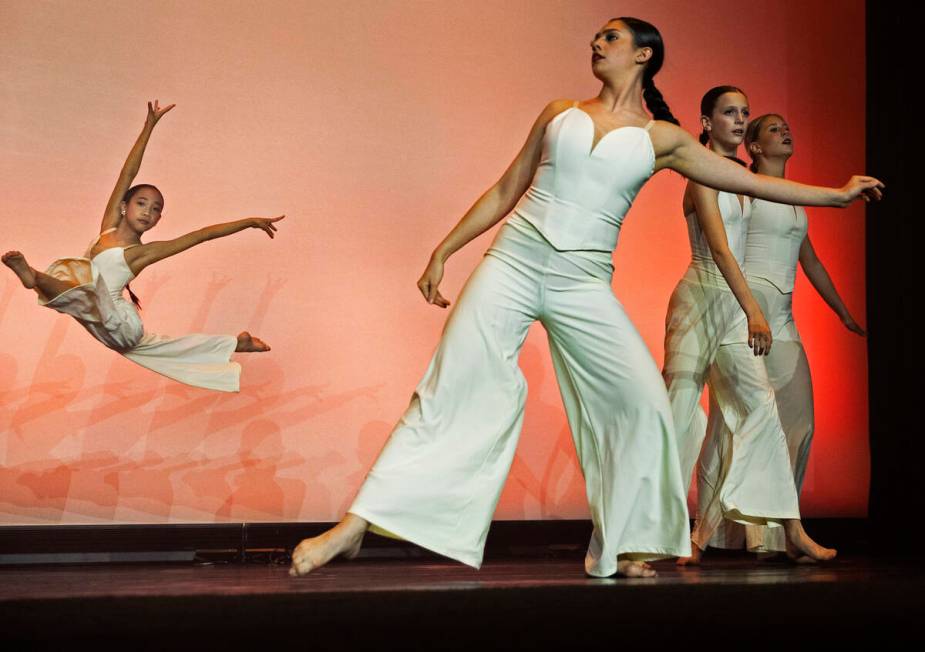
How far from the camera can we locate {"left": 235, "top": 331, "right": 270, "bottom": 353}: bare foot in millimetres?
4617

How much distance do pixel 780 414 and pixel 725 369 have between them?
1.86ft

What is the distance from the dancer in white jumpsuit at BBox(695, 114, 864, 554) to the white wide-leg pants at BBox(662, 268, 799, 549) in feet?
0.62

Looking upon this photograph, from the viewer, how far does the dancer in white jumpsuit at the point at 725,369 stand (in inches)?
154

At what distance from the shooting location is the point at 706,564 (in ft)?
13.1

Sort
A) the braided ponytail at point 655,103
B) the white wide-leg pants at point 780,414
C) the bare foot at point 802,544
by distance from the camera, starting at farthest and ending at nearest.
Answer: the white wide-leg pants at point 780,414 < the bare foot at point 802,544 < the braided ponytail at point 655,103

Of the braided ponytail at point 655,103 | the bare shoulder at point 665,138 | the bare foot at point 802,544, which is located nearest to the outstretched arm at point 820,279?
the bare foot at point 802,544

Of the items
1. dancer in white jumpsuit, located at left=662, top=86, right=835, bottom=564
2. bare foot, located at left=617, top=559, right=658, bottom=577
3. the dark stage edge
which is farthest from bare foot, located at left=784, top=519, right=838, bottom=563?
the dark stage edge

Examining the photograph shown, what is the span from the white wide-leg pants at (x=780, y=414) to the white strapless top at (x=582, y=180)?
1.53m

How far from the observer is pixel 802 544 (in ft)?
12.7

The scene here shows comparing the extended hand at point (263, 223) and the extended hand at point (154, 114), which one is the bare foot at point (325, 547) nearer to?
the extended hand at point (263, 223)

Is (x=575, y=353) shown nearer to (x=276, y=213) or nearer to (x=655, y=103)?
(x=655, y=103)

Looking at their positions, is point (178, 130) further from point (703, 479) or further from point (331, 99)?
point (703, 479)

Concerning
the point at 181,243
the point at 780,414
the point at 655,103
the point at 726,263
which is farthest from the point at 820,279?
the point at 181,243

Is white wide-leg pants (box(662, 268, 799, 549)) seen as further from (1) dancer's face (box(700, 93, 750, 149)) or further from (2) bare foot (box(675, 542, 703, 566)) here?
(1) dancer's face (box(700, 93, 750, 149))
